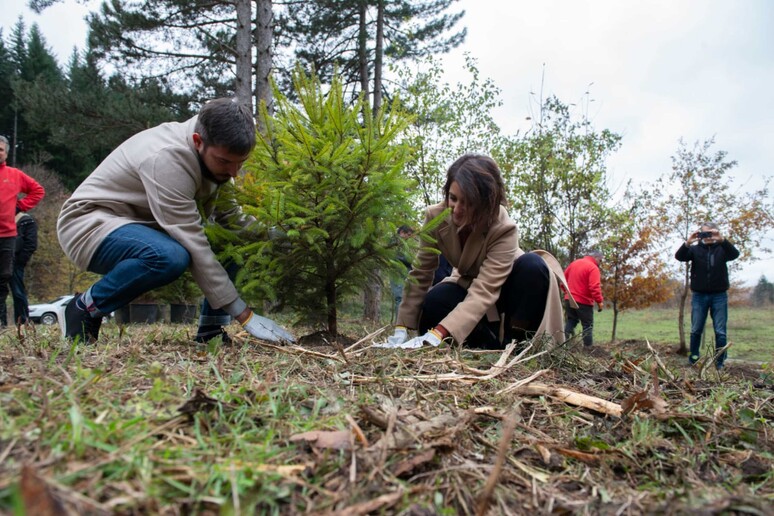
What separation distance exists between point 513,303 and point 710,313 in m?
5.33

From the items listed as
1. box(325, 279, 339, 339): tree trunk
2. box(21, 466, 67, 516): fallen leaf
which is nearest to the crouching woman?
box(325, 279, 339, 339): tree trunk

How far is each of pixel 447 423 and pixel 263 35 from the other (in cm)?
744

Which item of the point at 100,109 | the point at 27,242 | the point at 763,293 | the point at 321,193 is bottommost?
the point at 763,293

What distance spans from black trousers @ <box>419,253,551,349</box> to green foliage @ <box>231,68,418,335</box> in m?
0.66

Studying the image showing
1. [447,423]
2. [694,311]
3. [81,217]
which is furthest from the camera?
[694,311]

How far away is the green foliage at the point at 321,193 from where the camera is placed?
8.64 ft

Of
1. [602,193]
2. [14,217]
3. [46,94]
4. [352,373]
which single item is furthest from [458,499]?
[46,94]

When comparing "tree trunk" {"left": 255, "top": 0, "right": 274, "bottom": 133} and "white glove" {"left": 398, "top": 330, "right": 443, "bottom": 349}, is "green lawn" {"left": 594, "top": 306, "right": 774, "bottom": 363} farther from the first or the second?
"tree trunk" {"left": 255, "top": 0, "right": 274, "bottom": 133}

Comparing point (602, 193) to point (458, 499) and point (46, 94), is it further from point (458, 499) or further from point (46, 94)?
point (46, 94)

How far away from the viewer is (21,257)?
5895 millimetres

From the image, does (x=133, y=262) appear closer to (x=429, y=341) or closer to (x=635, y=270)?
(x=429, y=341)

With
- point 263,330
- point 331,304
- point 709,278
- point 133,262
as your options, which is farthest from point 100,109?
point 709,278

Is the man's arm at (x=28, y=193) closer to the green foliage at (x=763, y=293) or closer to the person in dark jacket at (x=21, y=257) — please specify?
the person in dark jacket at (x=21, y=257)

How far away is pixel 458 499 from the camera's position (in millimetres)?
1100
